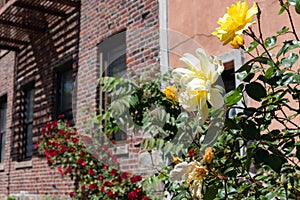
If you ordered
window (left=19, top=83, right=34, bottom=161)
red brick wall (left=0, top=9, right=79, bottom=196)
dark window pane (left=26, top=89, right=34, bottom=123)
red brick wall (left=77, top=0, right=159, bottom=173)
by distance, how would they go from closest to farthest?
1. red brick wall (left=77, top=0, right=159, bottom=173)
2. red brick wall (left=0, top=9, right=79, bottom=196)
3. window (left=19, top=83, right=34, bottom=161)
4. dark window pane (left=26, top=89, right=34, bottom=123)

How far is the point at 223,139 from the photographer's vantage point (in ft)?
5.55

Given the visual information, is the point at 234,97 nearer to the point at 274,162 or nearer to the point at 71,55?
the point at 274,162

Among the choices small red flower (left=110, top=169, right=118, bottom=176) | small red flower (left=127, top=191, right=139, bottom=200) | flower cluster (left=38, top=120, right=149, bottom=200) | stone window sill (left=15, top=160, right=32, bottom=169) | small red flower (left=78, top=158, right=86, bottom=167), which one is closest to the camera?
small red flower (left=127, top=191, right=139, bottom=200)

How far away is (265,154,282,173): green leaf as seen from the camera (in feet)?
4.39

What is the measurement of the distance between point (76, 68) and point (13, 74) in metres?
3.55

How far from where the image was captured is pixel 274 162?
1347 millimetres

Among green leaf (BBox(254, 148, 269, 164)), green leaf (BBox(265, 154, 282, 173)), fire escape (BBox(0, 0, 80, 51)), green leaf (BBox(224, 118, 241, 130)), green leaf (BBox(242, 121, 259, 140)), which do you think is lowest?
green leaf (BBox(265, 154, 282, 173))

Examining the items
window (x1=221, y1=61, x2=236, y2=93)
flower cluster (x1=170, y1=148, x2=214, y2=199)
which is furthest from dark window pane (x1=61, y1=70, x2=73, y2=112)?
flower cluster (x1=170, y1=148, x2=214, y2=199)

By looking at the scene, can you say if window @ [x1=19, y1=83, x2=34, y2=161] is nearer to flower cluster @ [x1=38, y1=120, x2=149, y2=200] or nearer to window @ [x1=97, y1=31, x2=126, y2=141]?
flower cluster @ [x1=38, y1=120, x2=149, y2=200]

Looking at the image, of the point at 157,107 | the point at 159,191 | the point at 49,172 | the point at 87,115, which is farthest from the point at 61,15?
the point at 157,107

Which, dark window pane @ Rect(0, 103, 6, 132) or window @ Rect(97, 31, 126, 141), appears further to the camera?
dark window pane @ Rect(0, 103, 6, 132)

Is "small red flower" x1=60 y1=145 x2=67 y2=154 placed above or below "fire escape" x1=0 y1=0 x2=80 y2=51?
below

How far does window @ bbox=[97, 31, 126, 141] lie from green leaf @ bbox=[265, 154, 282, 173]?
17.6 ft

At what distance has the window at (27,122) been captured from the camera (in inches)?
420
